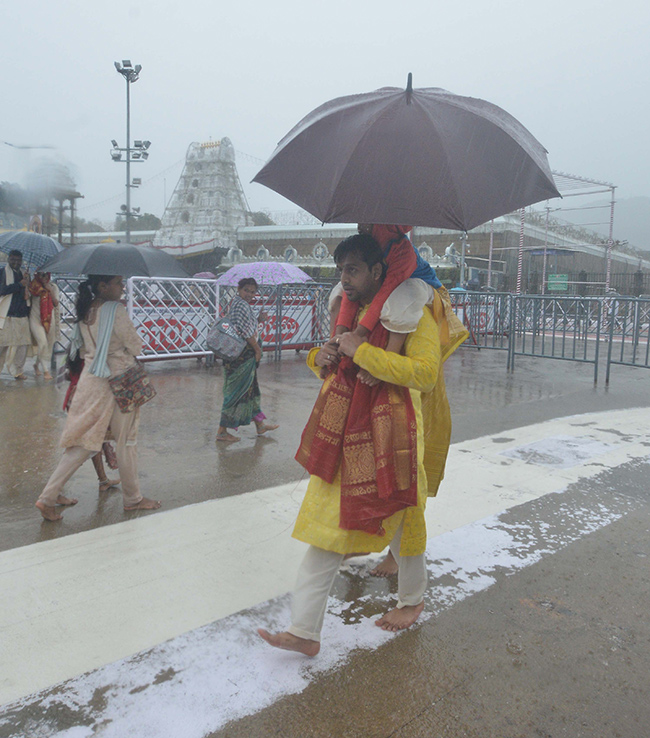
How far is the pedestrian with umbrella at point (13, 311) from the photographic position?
7379 millimetres

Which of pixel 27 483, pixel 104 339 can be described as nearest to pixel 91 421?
pixel 104 339

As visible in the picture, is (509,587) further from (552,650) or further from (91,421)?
(91,421)

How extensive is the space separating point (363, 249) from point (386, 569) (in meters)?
1.55

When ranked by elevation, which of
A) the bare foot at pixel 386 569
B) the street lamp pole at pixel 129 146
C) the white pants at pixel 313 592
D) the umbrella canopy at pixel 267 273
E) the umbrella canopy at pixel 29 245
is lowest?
the bare foot at pixel 386 569

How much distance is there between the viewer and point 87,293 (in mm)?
3455

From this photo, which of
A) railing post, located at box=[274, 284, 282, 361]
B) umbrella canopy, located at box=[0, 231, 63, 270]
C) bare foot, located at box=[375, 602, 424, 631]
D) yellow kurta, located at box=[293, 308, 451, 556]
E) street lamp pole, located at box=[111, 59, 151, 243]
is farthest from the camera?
street lamp pole, located at box=[111, 59, 151, 243]

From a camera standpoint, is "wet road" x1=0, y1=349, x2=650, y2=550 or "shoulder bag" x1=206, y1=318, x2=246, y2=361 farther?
"shoulder bag" x1=206, y1=318, x2=246, y2=361

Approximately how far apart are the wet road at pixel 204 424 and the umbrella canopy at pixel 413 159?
7.80 feet

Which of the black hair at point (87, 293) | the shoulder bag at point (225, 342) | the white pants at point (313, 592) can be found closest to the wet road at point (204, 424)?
the shoulder bag at point (225, 342)

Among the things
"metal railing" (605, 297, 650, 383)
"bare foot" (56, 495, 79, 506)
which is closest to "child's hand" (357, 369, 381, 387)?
"bare foot" (56, 495, 79, 506)

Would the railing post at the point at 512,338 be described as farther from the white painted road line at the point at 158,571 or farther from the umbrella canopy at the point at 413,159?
the umbrella canopy at the point at 413,159

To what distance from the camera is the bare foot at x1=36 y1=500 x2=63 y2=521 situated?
3438 mm

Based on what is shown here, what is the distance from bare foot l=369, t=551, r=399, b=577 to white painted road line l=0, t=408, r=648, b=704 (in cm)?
39

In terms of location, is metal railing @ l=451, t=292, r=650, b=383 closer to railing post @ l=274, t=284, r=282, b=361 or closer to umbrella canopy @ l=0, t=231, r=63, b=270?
railing post @ l=274, t=284, r=282, b=361
